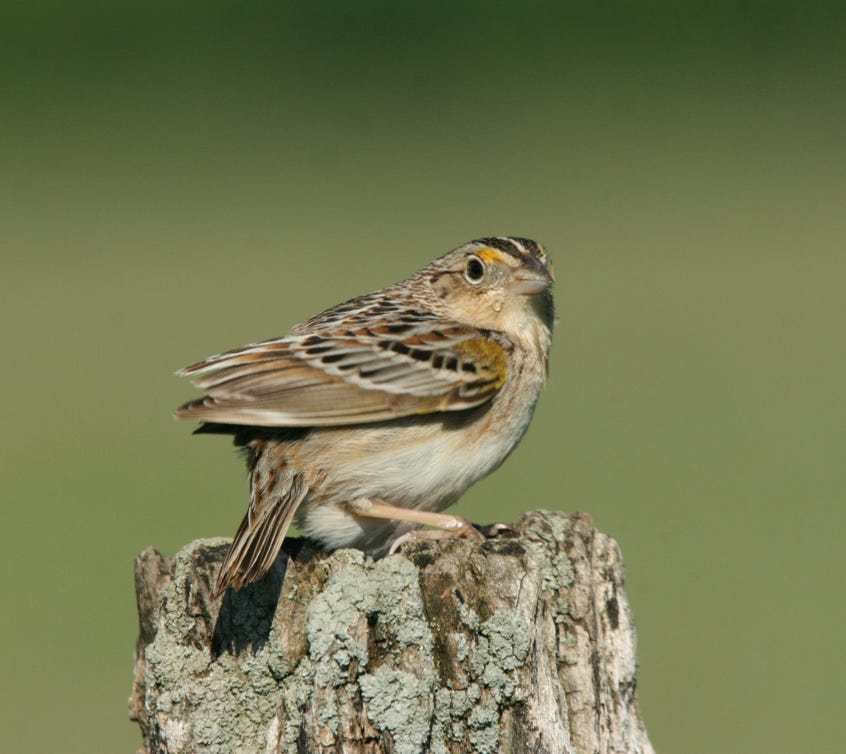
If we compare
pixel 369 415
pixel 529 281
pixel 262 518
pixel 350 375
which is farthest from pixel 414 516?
pixel 529 281

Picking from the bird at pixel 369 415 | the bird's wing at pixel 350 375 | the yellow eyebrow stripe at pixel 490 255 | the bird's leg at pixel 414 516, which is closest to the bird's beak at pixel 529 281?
the bird at pixel 369 415

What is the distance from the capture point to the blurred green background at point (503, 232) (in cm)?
1228

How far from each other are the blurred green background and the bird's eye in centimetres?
449

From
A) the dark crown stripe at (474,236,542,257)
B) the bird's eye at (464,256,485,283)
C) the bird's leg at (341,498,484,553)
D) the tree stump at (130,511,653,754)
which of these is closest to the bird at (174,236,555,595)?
the bird's leg at (341,498,484,553)

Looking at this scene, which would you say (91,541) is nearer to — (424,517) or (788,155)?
(424,517)

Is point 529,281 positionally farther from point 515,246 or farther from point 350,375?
point 350,375

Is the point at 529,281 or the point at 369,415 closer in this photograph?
the point at 369,415

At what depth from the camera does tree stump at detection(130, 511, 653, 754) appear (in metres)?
4.52

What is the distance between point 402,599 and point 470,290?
2561 millimetres

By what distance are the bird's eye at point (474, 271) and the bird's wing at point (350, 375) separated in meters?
0.41

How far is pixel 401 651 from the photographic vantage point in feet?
14.9

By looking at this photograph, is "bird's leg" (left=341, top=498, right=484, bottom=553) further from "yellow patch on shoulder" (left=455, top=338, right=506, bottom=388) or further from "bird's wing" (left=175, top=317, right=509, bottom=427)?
"yellow patch on shoulder" (left=455, top=338, right=506, bottom=388)

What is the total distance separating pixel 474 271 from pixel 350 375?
117 cm

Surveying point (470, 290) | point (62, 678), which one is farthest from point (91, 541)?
point (470, 290)
